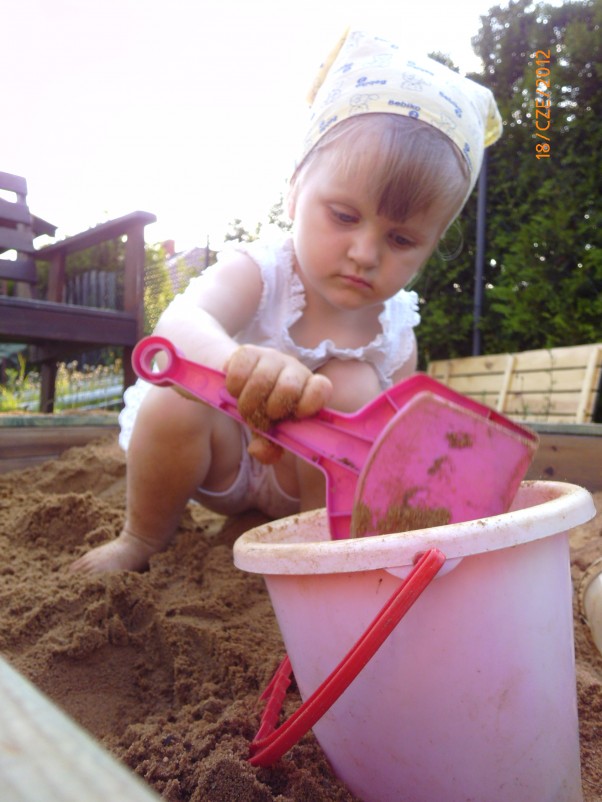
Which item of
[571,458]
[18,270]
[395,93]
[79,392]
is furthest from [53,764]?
[79,392]

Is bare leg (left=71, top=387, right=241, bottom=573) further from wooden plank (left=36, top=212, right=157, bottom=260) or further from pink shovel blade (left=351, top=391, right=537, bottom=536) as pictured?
wooden plank (left=36, top=212, right=157, bottom=260)

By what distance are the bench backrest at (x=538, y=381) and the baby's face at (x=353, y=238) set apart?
2.44m

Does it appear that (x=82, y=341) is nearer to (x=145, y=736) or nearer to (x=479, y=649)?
(x=145, y=736)

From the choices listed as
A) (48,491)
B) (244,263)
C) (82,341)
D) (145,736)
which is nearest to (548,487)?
(145,736)

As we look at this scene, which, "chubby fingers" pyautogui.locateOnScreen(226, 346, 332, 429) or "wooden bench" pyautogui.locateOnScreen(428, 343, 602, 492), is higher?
"chubby fingers" pyautogui.locateOnScreen(226, 346, 332, 429)

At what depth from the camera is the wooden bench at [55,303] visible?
276cm

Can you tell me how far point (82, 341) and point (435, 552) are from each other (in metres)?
2.64

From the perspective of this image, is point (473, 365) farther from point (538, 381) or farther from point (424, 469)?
point (424, 469)

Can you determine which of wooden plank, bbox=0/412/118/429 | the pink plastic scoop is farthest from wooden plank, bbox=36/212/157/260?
the pink plastic scoop

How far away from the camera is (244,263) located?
1.49 m

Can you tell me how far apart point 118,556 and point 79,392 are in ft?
12.3

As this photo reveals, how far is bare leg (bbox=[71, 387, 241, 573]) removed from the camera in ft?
4.12

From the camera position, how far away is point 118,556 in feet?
4.06
